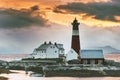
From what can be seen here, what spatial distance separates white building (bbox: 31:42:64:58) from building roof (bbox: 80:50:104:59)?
13.2 m

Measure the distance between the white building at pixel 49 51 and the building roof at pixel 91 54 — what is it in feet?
43.4

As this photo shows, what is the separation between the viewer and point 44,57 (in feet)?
355

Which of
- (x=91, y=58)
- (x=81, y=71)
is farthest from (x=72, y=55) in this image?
(x=81, y=71)

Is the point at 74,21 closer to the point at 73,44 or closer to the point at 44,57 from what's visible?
the point at 73,44

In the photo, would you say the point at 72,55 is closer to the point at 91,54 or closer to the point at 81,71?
the point at 91,54

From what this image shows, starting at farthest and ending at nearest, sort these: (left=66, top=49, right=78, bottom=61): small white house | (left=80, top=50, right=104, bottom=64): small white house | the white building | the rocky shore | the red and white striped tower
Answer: the white building → the red and white striped tower → (left=66, top=49, right=78, bottom=61): small white house → (left=80, top=50, right=104, bottom=64): small white house → the rocky shore

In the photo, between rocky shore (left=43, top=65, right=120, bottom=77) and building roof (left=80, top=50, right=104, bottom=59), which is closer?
rocky shore (left=43, top=65, right=120, bottom=77)

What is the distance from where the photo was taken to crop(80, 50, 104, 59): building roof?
9419 cm

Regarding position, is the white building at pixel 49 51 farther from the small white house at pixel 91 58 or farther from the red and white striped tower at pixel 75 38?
the small white house at pixel 91 58

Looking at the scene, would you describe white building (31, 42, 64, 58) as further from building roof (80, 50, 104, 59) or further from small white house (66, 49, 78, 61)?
building roof (80, 50, 104, 59)

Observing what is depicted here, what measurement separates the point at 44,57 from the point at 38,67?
53.9 feet

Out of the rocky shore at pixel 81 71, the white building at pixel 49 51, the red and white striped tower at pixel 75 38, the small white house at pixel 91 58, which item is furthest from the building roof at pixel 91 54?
the white building at pixel 49 51

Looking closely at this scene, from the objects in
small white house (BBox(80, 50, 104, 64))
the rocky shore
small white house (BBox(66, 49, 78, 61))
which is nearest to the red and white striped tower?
small white house (BBox(66, 49, 78, 61))

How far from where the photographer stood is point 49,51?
107750mm
